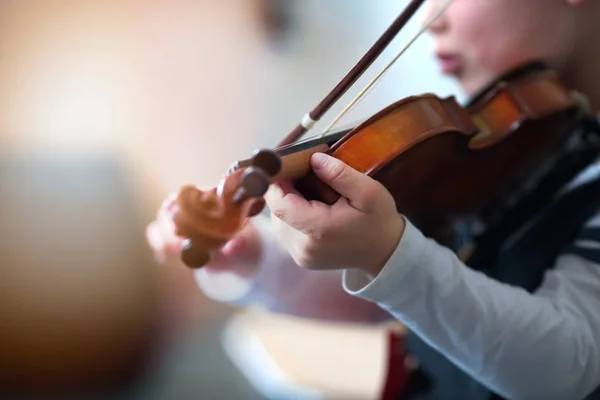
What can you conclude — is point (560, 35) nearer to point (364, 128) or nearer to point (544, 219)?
point (544, 219)

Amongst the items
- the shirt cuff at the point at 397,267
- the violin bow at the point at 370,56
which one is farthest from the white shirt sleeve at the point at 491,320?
the violin bow at the point at 370,56

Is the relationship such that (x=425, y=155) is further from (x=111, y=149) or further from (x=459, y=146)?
(x=111, y=149)

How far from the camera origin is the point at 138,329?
133 cm

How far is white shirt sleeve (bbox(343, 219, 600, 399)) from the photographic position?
451 mm

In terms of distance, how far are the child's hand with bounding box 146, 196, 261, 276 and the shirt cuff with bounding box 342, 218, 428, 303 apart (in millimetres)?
153

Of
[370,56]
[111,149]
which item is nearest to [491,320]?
[370,56]

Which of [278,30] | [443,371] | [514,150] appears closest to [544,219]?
[514,150]

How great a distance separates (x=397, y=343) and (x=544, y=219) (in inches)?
9.7

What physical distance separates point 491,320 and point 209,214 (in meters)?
0.23

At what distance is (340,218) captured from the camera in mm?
398

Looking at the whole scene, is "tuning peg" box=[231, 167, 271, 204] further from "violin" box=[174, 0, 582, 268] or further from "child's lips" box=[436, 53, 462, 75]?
"child's lips" box=[436, 53, 462, 75]

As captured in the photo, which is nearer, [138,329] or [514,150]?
[514,150]

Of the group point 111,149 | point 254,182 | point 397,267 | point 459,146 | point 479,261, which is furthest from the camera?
point 111,149

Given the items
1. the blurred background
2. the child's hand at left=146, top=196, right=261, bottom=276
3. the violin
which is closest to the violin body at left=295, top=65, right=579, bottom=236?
the violin
